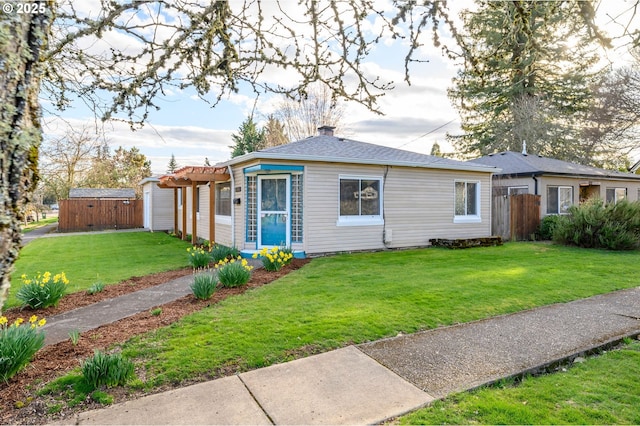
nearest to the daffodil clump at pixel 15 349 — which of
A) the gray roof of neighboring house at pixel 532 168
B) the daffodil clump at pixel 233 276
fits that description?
the daffodil clump at pixel 233 276

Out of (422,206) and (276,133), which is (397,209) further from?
(276,133)

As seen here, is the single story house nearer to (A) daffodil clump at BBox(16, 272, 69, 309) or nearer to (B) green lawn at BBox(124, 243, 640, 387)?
(B) green lawn at BBox(124, 243, 640, 387)

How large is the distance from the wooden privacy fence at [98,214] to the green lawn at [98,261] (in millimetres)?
8678

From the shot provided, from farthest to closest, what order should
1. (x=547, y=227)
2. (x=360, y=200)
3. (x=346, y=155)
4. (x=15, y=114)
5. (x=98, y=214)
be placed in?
(x=98, y=214) → (x=547, y=227) → (x=360, y=200) → (x=346, y=155) → (x=15, y=114)

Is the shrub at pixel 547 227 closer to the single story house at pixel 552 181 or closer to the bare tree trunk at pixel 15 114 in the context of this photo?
the single story house at pixel 552 181

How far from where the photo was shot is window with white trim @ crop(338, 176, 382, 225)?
11.3 meters

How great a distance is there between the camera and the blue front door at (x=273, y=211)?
10.8 m

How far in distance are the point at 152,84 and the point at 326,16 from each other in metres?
1.75

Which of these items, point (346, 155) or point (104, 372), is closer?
point (104, 372)

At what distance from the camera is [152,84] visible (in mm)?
3408

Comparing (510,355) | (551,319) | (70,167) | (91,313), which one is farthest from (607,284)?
(70,167)

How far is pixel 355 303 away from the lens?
18.5 feet

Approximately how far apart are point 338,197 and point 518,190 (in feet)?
35.0

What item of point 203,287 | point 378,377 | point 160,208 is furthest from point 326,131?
point 378,377
